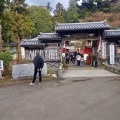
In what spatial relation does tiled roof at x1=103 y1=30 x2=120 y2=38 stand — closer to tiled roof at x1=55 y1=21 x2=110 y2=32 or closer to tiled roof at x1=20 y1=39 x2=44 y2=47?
tiled roof at x1=55 y1=21 x2=110 y2=32

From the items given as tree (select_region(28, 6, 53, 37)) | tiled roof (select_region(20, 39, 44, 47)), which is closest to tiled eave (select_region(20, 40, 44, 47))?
tiled roof (select_region(20, 39, 44, 47))

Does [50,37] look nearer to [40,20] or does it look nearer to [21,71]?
[21,71]

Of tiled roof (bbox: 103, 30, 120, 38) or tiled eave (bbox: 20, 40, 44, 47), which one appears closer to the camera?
tiled roof (bbox: 103, 30, 120, 38)

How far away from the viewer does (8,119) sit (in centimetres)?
595

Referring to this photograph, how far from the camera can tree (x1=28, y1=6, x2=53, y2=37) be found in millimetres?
50438

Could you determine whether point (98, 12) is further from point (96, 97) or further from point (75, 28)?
point (96, 97)

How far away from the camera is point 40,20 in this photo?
168ft

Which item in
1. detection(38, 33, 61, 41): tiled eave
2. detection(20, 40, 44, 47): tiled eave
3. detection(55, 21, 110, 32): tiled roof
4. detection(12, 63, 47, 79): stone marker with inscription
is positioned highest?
detection(55, 21, 110, 32): tiled roof

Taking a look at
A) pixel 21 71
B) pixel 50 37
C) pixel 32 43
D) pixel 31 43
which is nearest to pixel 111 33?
pixel 50 37

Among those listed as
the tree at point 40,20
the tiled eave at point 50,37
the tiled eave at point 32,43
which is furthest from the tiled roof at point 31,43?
the tree at point 40,20

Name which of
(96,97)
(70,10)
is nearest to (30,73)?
(96,97)

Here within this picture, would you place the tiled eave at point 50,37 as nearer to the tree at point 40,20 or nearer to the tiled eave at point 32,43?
the tiled eave at point 32,43

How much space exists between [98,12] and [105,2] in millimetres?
3855

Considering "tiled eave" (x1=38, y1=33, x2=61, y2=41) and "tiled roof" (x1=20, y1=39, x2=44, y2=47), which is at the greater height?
"tiled eave" (x1=38, y1=33, x2=61, y2=41)
